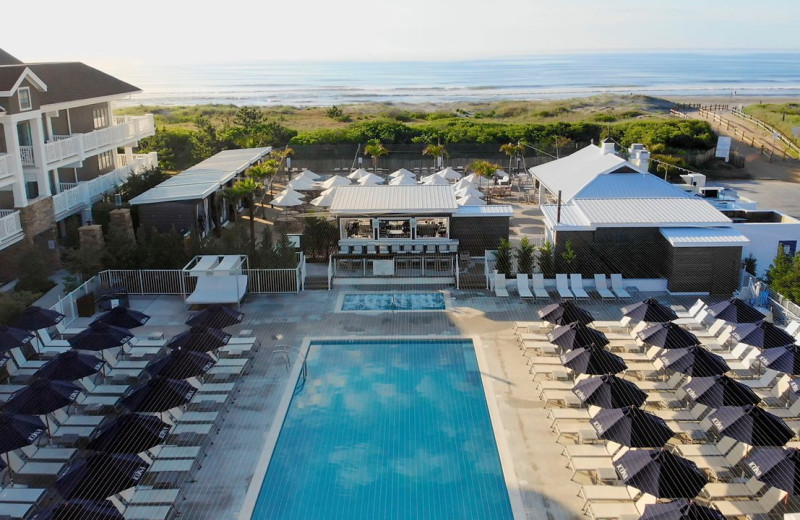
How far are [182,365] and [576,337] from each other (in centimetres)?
827

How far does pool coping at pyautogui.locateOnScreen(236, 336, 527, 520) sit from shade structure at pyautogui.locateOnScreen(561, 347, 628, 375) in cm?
180

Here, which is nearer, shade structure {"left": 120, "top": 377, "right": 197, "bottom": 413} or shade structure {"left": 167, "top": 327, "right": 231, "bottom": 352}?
shade structure {"left": 120, "top": 377, "right": 197, "bottom": 413}

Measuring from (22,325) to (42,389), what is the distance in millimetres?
3845

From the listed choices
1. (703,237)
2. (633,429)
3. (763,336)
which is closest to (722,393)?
(633,429)

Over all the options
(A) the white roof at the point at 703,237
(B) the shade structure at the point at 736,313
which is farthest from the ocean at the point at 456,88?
(B) the shade structure at the point at 736,313

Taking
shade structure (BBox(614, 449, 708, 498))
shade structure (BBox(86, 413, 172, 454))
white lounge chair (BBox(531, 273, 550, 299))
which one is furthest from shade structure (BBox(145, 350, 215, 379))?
white lounge chair (BBox(531, 273, 550, 299))

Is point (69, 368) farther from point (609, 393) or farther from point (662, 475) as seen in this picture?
point (662, 475)

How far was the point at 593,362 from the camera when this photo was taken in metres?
14.1

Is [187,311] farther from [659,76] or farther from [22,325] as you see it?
[659,76]

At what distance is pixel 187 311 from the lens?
1991cm

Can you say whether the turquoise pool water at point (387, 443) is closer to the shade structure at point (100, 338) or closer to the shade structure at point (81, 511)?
the shade structure at point (81, 511)

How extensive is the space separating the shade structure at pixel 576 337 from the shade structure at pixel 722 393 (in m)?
2.52

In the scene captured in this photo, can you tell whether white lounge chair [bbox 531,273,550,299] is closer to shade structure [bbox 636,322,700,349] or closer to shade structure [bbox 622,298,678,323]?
shade structure [bbox 622,298,678,323]

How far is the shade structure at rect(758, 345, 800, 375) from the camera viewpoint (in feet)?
45.5
